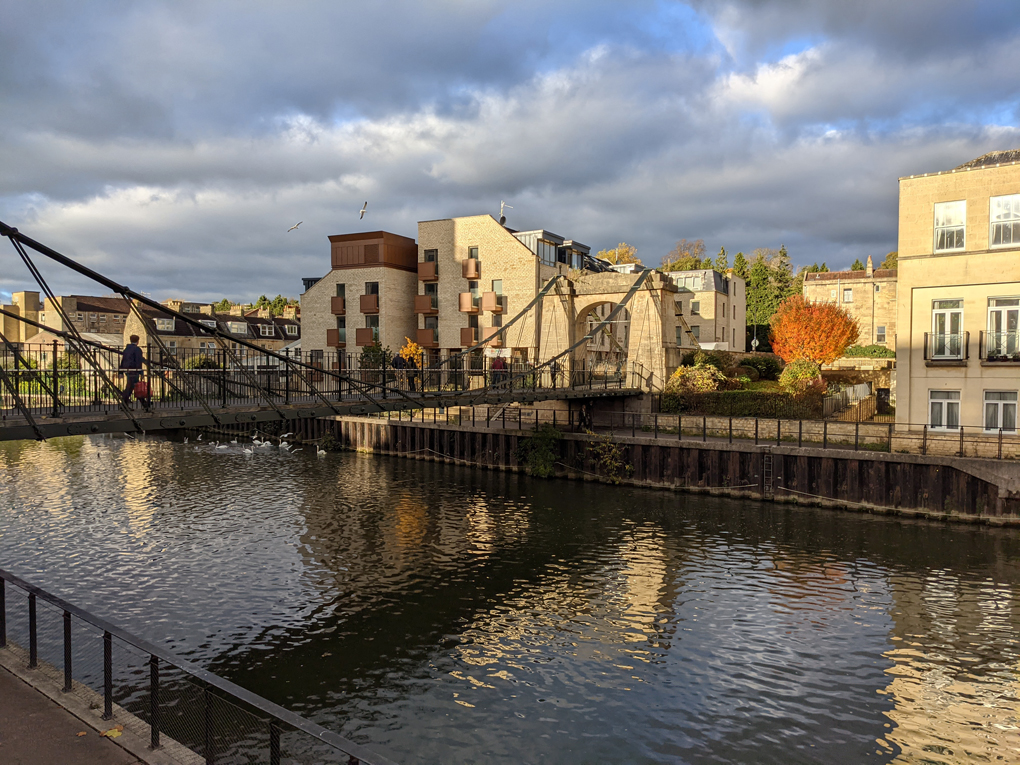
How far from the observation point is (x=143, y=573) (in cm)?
1705

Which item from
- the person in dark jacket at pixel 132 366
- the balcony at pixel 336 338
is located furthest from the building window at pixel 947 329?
the balcony at pixel 336 338

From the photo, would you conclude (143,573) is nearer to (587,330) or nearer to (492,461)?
(492,461)

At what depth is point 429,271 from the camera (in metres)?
50.9

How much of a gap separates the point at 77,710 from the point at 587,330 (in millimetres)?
40813

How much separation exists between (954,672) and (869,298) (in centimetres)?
5804

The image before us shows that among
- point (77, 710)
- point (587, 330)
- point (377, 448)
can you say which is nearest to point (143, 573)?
point (77, 710)

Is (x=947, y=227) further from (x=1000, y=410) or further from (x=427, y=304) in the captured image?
(x=427, y=304)

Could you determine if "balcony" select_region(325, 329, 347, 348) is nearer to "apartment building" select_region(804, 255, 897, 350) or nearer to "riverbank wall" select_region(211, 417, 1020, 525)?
"riverbank wall" select_region(211, 417, 1020, 525)

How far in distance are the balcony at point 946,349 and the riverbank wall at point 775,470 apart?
375 cm

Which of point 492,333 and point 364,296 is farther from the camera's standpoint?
point 364,296

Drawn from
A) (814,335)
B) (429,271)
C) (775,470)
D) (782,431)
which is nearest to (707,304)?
(814,335)

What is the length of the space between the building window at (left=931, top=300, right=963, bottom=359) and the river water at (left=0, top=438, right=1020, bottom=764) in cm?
643

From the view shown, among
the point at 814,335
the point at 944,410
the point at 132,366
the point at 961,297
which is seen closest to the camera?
the point at 132,366

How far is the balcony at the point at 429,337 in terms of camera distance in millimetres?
51281
